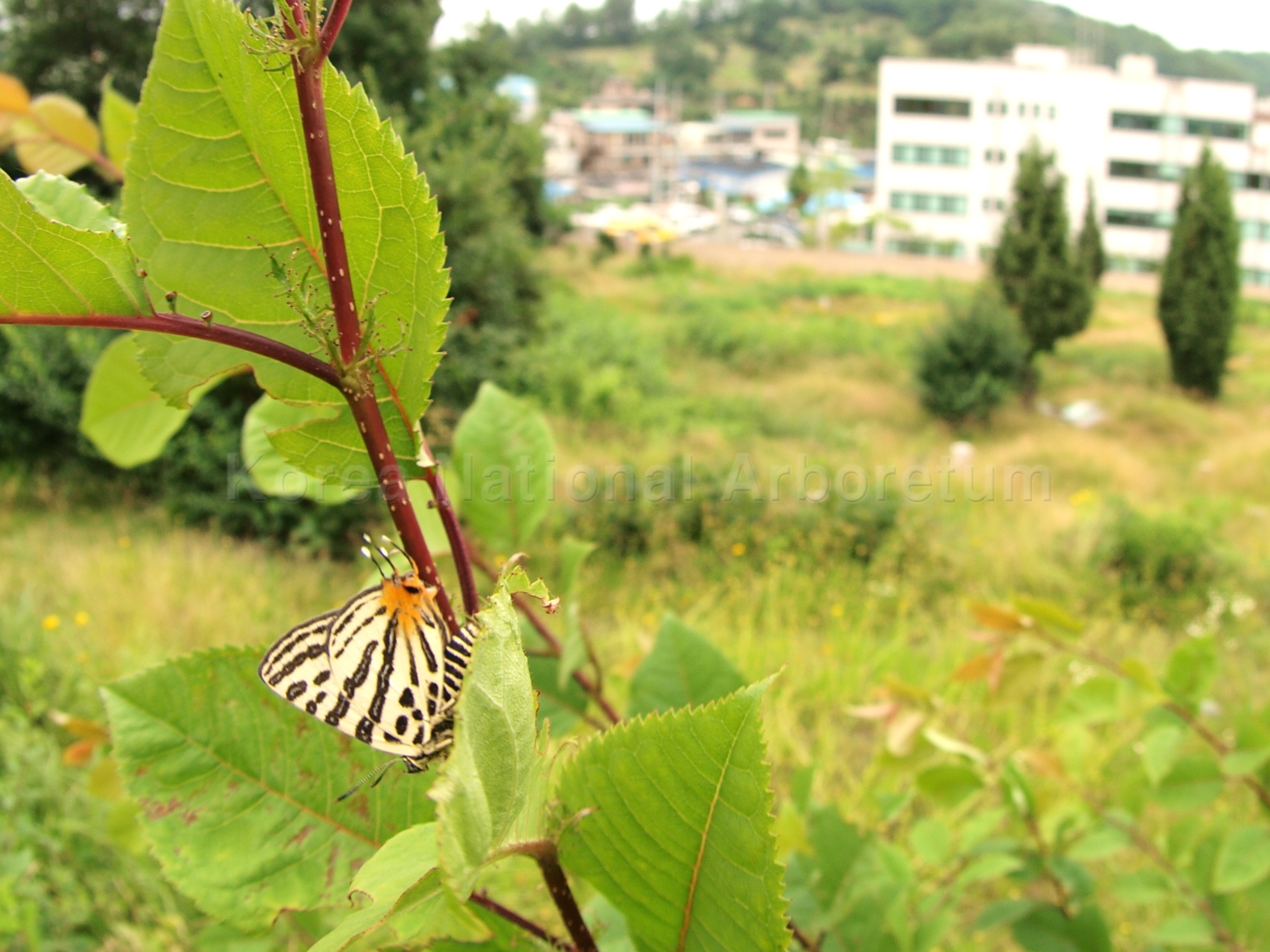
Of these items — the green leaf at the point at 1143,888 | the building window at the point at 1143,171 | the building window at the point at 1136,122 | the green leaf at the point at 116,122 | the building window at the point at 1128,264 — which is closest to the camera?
the green leaf at the point at 116,122

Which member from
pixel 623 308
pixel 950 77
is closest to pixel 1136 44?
pixel 950 77

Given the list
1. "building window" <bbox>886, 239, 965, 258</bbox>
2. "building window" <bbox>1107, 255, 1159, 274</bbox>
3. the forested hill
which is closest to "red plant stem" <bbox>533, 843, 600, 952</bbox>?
"building window" <bbox>886, 239, 965, 258</bbox>

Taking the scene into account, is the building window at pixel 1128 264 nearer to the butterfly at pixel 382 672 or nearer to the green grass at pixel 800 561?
the green grass at pixel 800 561

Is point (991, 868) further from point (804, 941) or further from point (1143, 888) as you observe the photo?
point (804, 941)

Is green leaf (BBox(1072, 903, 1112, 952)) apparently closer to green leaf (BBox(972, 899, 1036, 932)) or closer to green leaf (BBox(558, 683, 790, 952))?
green leaf (BBox(972, 899, 1036, 932))

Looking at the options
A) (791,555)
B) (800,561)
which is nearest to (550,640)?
(791,555)

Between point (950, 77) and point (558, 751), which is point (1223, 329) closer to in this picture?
point (558, 751)

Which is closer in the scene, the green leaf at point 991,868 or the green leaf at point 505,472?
the green leaf at point 505,472

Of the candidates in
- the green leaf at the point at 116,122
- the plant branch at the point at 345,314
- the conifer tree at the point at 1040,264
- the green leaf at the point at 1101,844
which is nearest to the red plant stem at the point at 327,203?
the plant branch at the point at 345,314
